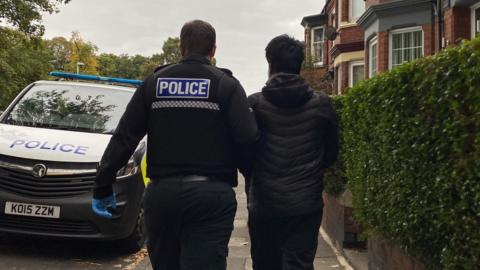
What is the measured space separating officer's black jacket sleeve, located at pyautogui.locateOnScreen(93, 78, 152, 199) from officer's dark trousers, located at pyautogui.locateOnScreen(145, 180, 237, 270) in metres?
0.25

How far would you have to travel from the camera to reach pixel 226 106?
2.89 metres

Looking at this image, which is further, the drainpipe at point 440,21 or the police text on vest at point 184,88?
the drainpipe at point 440,21

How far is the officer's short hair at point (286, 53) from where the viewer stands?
3371 millimetres

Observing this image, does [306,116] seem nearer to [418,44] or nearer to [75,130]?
[75,130]

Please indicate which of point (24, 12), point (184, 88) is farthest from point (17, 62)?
point (184, 88)

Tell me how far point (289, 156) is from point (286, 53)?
63 centimetres

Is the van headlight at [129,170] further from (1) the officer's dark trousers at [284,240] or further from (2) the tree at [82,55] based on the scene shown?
(2) the tree at [82,55]

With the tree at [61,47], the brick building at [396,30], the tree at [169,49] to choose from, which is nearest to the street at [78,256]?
the brick building at [396,30]

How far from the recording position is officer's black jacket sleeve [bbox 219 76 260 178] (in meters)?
→ 2.89

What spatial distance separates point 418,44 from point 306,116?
14025mm

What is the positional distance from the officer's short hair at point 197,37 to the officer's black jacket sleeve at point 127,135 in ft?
0.92

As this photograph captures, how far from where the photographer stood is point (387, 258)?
4.43m

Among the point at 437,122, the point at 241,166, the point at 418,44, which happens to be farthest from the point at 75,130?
the point at 418,44

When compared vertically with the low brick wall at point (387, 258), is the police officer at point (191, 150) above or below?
above
